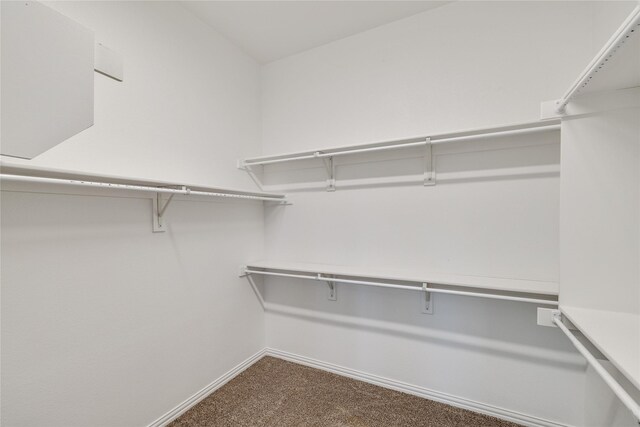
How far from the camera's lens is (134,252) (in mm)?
1572

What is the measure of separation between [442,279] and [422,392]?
86 centimetres

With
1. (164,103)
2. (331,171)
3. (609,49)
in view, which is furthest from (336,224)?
(609,49)

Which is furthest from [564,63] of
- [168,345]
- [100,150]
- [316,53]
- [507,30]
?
[168,345]

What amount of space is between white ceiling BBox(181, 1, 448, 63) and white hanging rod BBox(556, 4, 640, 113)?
1.16 m

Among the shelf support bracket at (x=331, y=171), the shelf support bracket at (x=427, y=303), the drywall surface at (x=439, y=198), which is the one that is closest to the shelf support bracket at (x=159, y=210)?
the drywall surface at (x=439, y=198)

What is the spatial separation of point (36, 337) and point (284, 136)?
196 cm

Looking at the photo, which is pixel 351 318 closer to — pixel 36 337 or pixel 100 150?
pixel 36 337

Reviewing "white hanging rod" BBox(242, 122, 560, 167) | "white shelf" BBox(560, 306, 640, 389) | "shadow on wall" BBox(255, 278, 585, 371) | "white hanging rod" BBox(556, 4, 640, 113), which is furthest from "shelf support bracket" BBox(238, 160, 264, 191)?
"white shelf" BBox(560, 306, 640, 389)

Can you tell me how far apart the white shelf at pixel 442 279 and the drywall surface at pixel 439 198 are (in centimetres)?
7

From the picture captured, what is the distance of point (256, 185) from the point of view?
2.51m

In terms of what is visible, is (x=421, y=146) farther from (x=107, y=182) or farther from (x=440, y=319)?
(x=107, y=182)

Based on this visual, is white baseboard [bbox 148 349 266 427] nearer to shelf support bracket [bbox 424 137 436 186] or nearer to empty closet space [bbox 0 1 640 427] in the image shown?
empty closet space [bbox 0 1 640 427]

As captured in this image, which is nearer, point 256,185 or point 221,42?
point 221,42

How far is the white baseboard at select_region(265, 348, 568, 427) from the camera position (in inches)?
64.8
